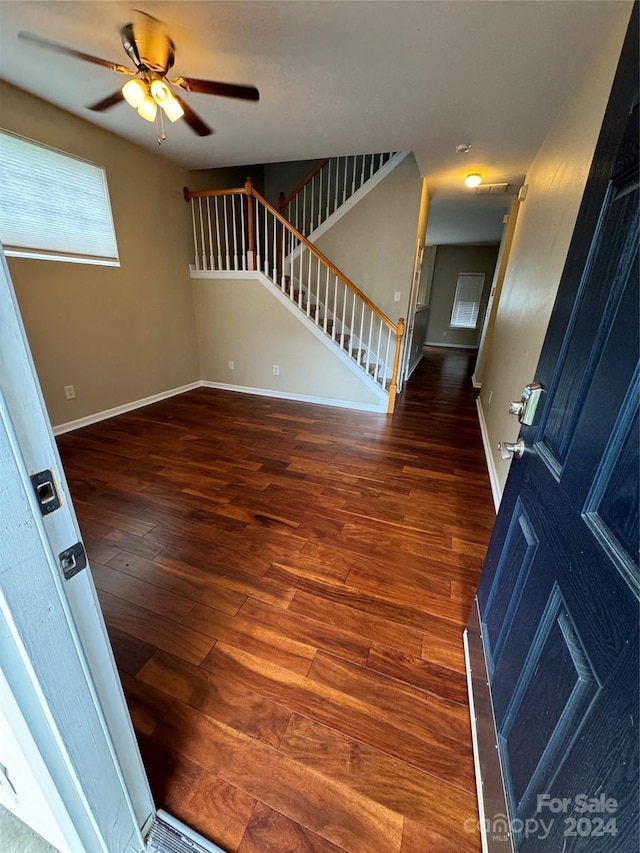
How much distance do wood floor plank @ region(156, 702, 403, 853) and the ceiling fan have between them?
121 inches

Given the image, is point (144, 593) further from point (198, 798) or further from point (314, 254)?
point (314, 254)

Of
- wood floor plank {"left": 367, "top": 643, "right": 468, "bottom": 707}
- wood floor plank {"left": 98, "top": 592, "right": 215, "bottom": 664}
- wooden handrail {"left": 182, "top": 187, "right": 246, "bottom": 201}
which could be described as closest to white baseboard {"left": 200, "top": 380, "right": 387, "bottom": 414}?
wooden handrail {"left": 182, "top": 187, "right": 246, "bottom": 201}

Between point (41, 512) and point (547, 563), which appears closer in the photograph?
point (41, 512)

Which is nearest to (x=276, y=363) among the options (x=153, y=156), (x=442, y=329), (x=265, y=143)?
(x=265, y=143)

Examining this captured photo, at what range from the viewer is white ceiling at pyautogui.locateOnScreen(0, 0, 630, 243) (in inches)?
64.4

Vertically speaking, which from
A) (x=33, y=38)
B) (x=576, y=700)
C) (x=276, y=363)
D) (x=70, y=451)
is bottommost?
(x=70, y=451)

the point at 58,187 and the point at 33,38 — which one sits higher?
the point at 33,38

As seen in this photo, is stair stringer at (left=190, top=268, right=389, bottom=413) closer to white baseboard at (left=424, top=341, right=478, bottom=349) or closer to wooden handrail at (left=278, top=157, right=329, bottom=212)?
wooden handrail at (left=278, top=157, right=329, bottom=212)

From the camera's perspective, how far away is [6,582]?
17.2 inches

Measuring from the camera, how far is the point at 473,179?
11.5 ft

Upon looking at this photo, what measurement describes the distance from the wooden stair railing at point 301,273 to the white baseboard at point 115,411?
1.63 m

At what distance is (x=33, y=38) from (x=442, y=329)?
8.97 meters

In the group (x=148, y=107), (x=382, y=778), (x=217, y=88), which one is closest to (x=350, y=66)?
(x=217, y=88)

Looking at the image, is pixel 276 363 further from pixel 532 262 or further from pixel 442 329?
pixel 442 329
